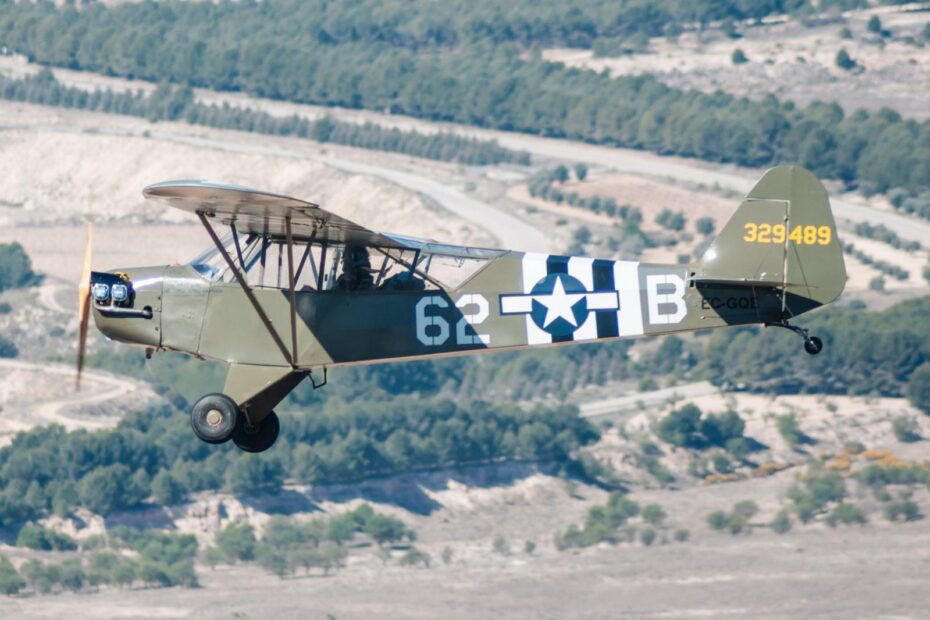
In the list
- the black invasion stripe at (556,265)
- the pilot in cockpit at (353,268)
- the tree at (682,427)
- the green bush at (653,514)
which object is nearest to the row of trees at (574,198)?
the tree at (682,427)

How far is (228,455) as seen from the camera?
8562 centimetres

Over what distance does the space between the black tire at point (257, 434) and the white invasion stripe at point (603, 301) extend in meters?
4.48

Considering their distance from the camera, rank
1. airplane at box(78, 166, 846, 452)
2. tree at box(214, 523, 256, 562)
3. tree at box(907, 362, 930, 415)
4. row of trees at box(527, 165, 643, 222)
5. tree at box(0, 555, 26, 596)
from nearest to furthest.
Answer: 1. airplane at box(78, 166, 846, 452)
2. tree at box(0, 555, 26, 596)
3. tree at box(214, 523, 256, 562)
4. tree at box(907, 362, 930, 415)
5. row of trees at box(527, 165, 643, 222)

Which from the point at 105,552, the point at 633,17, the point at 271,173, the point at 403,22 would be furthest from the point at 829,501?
the point at 403,22

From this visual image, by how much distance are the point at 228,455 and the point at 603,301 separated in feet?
201

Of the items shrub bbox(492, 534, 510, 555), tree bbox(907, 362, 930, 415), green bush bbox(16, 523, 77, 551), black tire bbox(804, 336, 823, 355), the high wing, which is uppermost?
tree bbox(907, 362, 930, 415)

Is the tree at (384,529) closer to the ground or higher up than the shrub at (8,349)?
closer to the ground

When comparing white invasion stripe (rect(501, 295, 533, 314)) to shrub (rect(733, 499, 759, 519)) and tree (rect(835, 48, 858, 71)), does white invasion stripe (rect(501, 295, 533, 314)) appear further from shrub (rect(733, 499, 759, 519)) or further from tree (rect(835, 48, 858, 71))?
tree (rect(835, 48, 858, 71))

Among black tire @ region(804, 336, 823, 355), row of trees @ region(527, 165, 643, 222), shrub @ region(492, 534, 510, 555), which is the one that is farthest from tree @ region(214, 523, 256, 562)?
black tire @ region(804, 336, 823, 355)

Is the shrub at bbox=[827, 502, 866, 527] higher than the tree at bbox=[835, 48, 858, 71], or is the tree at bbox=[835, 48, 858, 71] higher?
the tree at bbox=[835, 48, 858, 71]

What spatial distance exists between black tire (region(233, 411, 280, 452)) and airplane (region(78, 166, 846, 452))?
0.27ft

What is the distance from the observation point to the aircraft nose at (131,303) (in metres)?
25.6

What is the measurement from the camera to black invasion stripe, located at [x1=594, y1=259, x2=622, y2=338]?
85.0ft

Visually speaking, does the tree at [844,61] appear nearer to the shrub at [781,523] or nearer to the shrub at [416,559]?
the shrub at [781,523]
